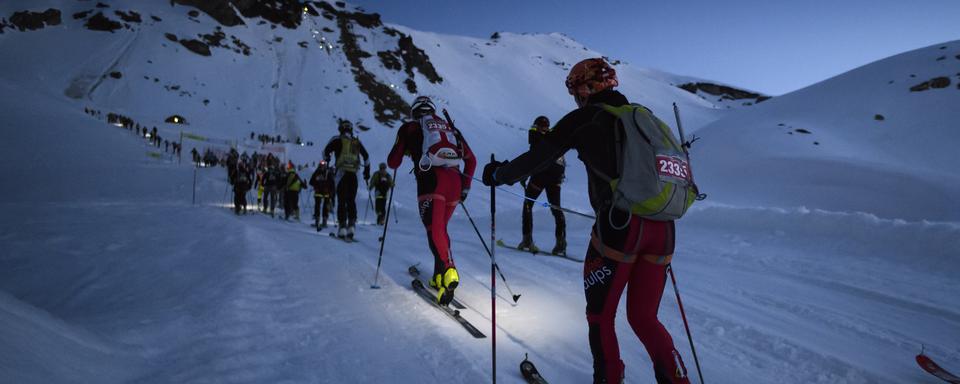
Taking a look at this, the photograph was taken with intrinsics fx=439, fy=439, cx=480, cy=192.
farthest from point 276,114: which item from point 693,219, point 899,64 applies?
point 899,64

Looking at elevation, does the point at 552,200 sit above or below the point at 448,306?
above

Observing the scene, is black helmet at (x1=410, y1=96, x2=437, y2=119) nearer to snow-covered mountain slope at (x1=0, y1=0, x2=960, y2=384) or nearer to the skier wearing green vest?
snow-covered mountain slope at (x1=0, y1=0, x2=960, y2=384)

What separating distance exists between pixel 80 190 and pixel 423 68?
2729 inches

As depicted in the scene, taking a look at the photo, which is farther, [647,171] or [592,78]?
[592,78]

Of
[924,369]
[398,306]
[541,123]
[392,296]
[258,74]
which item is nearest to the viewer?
[924,369]

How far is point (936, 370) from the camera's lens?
3.36 metres

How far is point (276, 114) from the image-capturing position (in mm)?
50250

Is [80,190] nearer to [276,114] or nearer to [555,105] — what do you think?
[276,114]

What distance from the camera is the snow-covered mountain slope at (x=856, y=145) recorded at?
18109 millimetres

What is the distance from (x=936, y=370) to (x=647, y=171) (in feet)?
10.5

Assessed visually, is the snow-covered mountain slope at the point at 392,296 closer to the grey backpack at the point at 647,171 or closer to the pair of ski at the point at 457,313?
the pair of ski at the point at 457,313

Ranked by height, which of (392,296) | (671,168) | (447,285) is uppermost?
(671,168)

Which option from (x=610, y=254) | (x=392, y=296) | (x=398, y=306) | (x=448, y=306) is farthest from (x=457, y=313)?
(x=610, y=254)

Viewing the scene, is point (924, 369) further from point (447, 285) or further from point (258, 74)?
point (258, 74)
